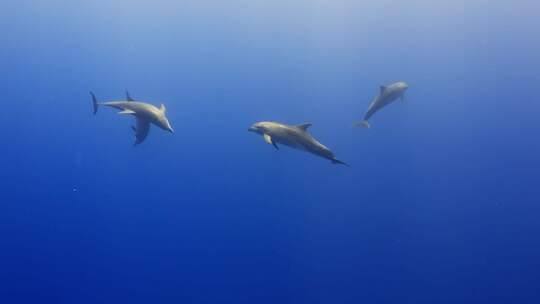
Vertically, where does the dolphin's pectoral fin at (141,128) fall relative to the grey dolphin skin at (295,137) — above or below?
above

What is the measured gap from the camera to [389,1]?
15.8 m

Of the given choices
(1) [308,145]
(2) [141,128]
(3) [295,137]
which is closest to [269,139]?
(3) [295,137]

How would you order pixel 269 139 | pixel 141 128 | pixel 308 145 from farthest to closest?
pixel 141 128
pixel 269 139
pixel 308 145

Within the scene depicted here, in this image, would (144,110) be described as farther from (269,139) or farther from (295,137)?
(295,137)

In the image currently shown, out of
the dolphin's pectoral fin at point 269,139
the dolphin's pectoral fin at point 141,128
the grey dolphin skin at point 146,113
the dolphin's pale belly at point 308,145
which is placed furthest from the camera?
the dolphin's pectoral fin at point 141,128

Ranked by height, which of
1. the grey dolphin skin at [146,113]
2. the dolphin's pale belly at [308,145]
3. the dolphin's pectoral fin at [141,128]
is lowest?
the dolphin's pale belly at [308,145]

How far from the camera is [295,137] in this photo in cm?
760

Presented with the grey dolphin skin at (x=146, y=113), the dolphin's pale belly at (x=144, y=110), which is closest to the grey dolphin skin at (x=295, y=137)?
the grey dolphin skin at (x=146, y=113)

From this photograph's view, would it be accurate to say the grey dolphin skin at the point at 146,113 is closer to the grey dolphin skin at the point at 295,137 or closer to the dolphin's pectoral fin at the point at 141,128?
the dolphin's pectoral fin at the point at 141,128

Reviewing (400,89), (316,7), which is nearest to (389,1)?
(316,7)

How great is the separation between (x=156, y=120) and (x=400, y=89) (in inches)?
193

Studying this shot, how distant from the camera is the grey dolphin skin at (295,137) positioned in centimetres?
742

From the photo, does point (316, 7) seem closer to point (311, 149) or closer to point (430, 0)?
point (430, 0)

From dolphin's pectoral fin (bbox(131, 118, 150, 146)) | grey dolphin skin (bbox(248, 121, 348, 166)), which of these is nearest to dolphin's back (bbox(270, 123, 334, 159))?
grey dolphin skin (bbox(248, 121, 348, 166))
